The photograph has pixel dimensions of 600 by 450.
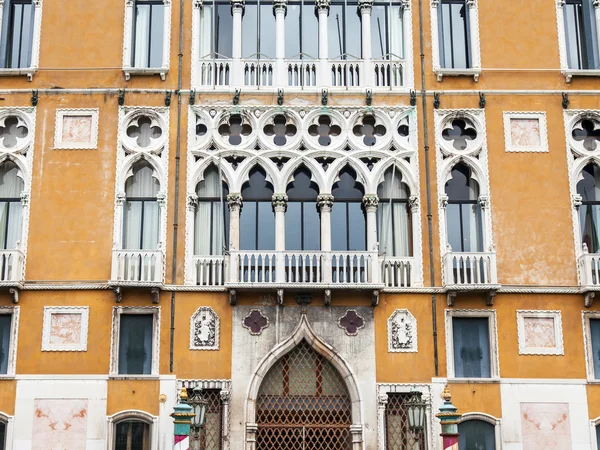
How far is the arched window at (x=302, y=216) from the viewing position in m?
23.6

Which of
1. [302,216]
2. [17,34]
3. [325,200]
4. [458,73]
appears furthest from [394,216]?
[17,34]

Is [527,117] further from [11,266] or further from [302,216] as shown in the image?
[11,266]

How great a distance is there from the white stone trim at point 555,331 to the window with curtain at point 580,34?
6.92 meters

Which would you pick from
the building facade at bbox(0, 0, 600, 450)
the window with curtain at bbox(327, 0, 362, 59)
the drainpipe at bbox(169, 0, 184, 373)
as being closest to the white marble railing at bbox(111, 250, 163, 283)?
→ the building facade at bbox(0, 0, 600, 450)

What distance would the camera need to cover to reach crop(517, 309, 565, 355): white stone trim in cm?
2245

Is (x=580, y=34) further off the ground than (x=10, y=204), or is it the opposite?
(x=580, y=34)

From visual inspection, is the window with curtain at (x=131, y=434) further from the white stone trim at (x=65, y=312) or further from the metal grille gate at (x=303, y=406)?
the metal grille gate at (x=303, y=406)

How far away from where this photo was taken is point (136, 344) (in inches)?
890

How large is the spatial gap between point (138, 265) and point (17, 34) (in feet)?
25.0

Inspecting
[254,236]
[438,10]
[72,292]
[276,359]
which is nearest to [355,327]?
[276,359]

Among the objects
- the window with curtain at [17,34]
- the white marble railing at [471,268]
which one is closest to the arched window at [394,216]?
the white marble railing at [471,268]

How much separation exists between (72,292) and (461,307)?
31.7ft

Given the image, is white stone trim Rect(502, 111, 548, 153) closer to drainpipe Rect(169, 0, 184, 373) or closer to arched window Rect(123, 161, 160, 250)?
drainpipe Rect(169, 0, 184, 373)

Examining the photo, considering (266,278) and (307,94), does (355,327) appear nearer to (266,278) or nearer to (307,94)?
(266,278)
